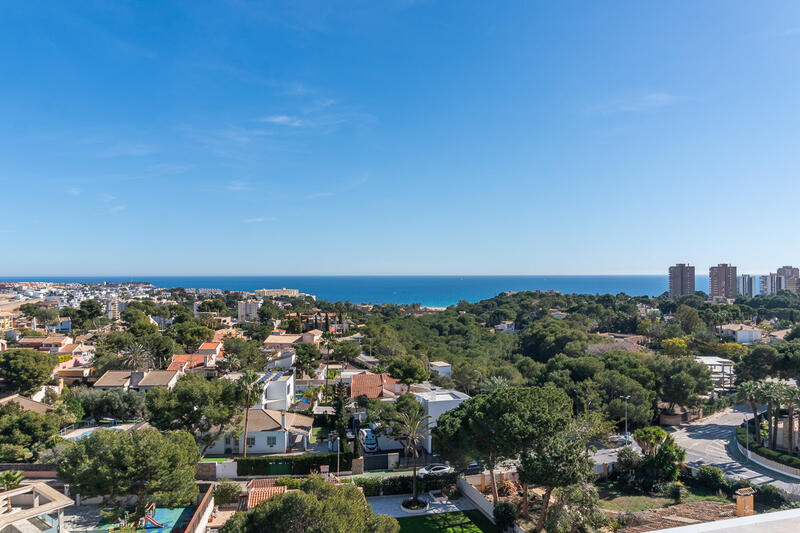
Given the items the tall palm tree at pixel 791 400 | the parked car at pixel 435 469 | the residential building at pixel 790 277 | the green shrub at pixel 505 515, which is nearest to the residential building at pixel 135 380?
the parked car at pixel 435 469

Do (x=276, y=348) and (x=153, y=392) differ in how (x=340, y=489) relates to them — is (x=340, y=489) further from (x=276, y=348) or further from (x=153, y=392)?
(x=276, y=348)

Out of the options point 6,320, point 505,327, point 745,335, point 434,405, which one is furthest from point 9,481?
point 505,327

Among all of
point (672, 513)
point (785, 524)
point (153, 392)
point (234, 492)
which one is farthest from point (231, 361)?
point (785, 524)

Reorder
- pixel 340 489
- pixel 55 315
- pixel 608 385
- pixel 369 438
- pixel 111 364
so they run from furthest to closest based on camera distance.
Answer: pixel 55 315 < pixel 111 364 < pixel 608 385 < pixel 369 438 < pixel 340 489

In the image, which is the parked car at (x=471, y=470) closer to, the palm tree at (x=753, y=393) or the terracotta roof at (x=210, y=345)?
the palm tree at (x=753, y=393)

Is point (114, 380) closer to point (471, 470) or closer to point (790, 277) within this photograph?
point (471, 470)

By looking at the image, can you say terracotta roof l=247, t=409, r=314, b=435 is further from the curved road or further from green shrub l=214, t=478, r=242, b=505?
the curved road
